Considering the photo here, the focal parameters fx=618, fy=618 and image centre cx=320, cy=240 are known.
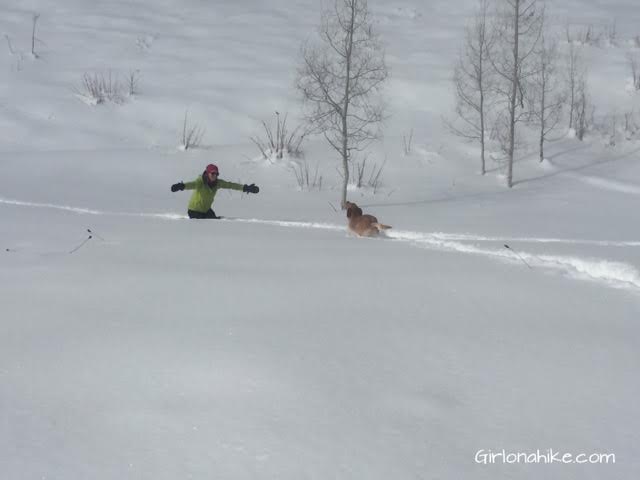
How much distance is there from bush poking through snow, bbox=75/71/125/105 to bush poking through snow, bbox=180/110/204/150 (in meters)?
2.42

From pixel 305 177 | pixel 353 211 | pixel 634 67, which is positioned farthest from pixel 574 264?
pixel 634 67

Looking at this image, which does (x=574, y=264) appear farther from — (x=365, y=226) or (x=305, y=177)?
(x=305, y=177)

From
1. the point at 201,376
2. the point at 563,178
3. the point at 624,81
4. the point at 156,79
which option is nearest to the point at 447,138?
the point at 563,178

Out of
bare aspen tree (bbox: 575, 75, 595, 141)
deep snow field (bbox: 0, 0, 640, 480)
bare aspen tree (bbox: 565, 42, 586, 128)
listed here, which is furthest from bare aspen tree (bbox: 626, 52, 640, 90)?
deep snow field (bbox: 0, 0, 640, 480)

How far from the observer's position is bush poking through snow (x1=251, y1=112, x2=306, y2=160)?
16.0 metres

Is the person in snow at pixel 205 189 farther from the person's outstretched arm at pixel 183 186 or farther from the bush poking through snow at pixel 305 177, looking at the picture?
the bush poking through snow at pixel 305 177

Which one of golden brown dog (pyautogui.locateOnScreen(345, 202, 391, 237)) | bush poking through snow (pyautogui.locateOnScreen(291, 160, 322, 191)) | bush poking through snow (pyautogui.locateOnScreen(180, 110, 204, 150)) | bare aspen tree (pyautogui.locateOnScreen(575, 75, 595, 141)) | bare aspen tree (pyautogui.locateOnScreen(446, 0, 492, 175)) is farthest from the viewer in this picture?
bare aspen tree (pyautogui.locateOnScreen(575, 75, 595, 141))

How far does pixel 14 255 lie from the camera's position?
14.4ft

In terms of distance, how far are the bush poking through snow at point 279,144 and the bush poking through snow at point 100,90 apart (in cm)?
470

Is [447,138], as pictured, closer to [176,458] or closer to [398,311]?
[398,311]

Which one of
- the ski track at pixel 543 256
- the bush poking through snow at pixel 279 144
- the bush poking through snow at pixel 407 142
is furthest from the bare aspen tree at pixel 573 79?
the ski track at pixel 543 256

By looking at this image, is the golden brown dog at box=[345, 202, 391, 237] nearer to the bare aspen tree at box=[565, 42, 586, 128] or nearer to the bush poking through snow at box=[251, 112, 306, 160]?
the bush poking through snow at box=[251, 112, 306, 160]

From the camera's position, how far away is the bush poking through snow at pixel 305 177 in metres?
14.7

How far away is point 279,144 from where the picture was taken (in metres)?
16.2
